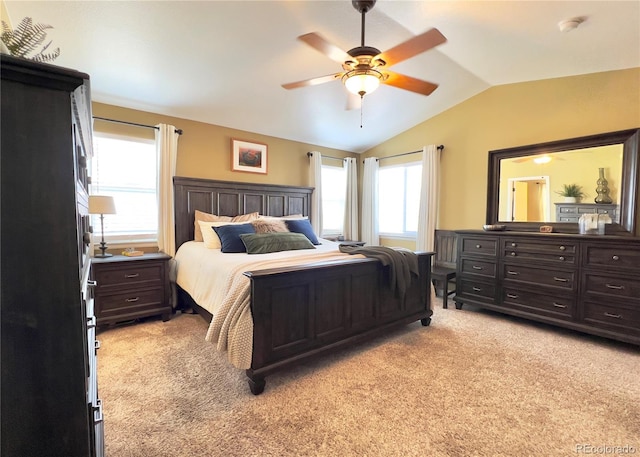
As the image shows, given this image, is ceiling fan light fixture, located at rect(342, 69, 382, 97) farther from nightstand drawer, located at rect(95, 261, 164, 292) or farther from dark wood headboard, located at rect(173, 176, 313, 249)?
nightstand drawer, located at rect(95, 261, 164, 292)

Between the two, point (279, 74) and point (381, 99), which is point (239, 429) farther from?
point (381, 99)

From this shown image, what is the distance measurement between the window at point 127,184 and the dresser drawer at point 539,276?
421 centimetres

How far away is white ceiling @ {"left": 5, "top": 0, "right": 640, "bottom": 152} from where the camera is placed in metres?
2.27

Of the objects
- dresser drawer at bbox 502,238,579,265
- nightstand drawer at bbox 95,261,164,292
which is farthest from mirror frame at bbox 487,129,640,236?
nightstand drawer at bbox 95,261,164,292

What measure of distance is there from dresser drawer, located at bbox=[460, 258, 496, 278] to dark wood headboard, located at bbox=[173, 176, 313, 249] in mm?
2444

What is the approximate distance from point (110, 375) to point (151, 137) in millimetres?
2645

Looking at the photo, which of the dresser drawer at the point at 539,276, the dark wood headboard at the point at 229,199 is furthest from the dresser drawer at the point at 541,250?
the dark wood headboard at the point at 229,199

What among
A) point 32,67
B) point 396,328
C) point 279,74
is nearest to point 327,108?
point 279,74

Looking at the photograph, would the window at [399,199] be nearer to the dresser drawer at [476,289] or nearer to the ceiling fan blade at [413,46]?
the dresser drawer at [476,289]

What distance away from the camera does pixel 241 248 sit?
3.28 meters

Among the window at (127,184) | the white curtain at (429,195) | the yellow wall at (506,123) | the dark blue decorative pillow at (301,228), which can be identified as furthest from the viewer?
the white curtain at (429,195)

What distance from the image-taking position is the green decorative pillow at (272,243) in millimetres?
3184

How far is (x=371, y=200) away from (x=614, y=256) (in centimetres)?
325

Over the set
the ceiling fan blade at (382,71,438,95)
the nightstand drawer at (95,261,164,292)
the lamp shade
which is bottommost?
the nightstand drawer at (95,261,164,292)
